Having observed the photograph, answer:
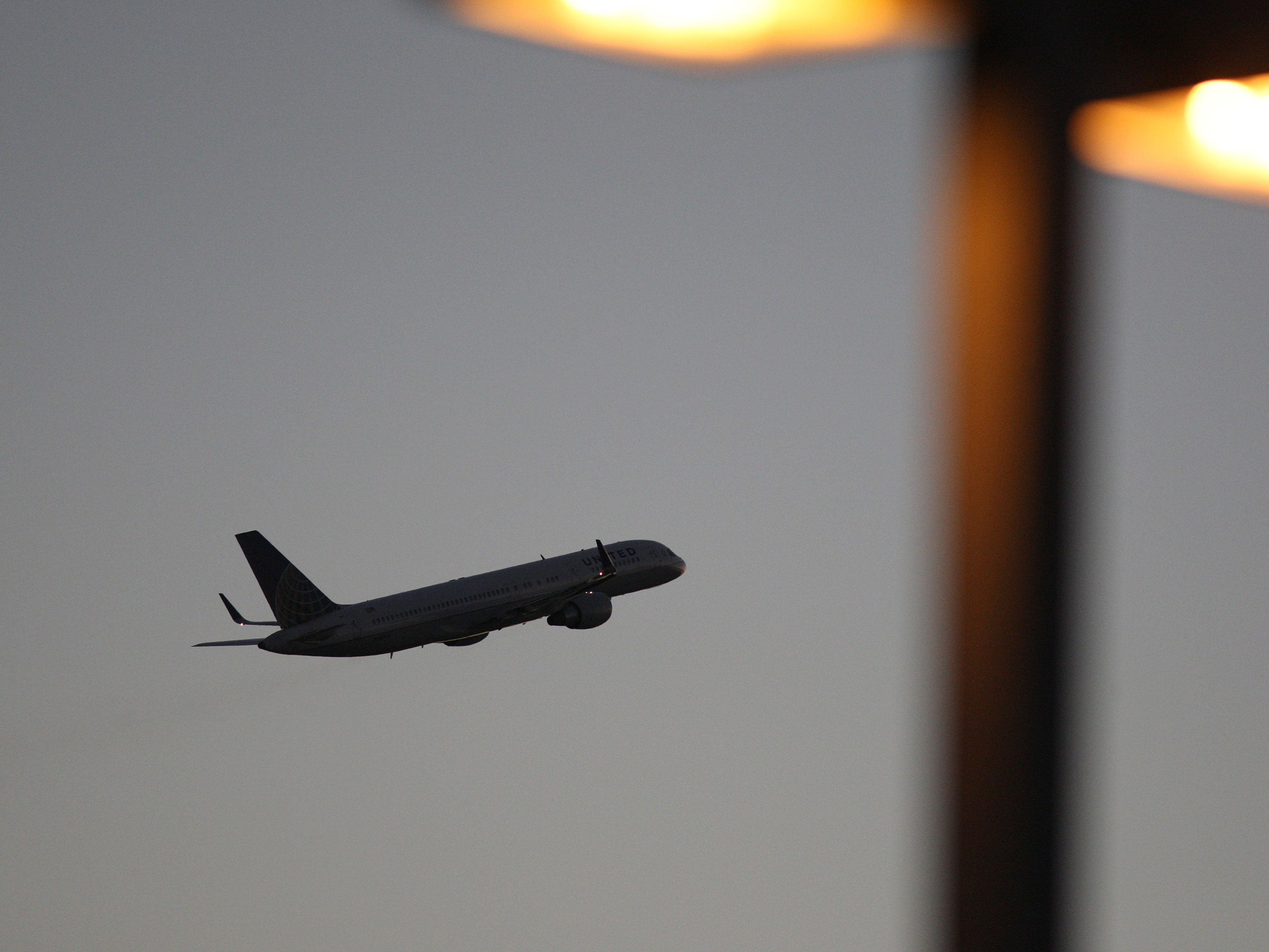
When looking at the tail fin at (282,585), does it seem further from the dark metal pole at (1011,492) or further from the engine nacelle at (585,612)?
the dark metal pole at (1011,492)

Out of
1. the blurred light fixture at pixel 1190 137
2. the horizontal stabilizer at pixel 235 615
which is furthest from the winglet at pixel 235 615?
the blurred light fixture at pixel 1190 137

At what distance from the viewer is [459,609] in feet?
285

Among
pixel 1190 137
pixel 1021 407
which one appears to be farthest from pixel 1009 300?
pixel 1190 137

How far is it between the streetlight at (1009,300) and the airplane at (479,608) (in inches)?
3192

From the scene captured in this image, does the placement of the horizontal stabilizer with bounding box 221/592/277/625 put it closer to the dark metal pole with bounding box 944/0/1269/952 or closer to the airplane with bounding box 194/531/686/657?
the airplane with bounding box 194/531/686/657

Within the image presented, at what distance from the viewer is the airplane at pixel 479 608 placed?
87.2m

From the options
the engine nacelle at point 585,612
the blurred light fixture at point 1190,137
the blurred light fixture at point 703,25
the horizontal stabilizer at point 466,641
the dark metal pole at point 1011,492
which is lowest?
the horizontal stabilizer at point 466,641

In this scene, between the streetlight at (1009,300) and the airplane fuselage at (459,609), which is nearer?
the streetlight at (1009,300)

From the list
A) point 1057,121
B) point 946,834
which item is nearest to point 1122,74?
point 1057,121

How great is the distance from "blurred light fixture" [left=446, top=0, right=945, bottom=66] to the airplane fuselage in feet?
272

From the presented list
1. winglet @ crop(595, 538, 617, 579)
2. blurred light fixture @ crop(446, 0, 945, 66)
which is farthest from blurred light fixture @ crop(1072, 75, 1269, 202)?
winglet @ crop(595, 538, 617, 579)

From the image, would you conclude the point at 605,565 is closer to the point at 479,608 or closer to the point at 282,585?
the point at 479,608

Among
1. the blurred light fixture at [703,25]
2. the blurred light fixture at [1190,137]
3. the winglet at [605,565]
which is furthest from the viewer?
the winglet at [605,565]

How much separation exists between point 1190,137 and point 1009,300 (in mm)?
1250
